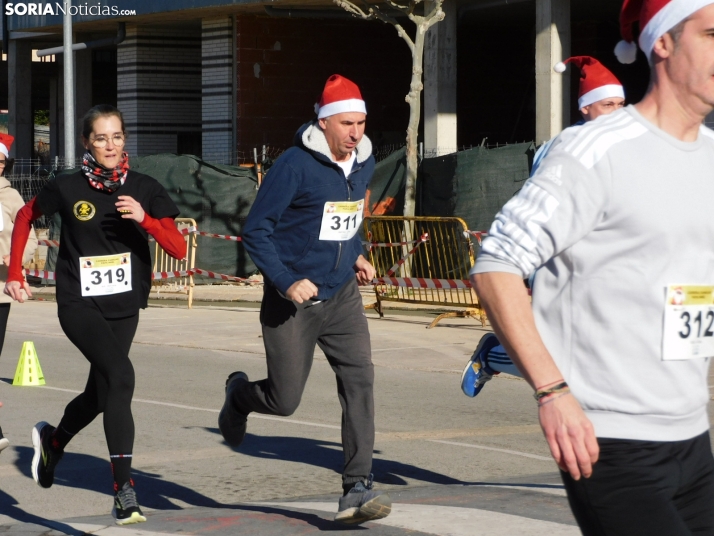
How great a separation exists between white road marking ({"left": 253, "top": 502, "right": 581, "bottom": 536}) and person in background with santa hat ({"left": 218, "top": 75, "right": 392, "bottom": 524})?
1.03ft

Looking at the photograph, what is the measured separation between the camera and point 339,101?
585 cm

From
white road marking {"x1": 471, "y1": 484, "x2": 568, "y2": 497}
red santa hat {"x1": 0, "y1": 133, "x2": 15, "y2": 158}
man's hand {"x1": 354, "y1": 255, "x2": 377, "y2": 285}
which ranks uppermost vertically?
red santa hat {"x1": 0, "y1": 133, "x2": 15, "y2": 158}

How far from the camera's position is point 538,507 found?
5.62 m

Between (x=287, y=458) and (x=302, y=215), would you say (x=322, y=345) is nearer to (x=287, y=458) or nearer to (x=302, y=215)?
(x=302, y=215)

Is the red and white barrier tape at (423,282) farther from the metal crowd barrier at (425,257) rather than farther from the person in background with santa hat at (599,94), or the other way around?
the person in background with santa hat at (599,94)

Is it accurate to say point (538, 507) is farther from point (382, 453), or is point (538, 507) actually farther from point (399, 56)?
point (399, 56)

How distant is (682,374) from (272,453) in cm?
481

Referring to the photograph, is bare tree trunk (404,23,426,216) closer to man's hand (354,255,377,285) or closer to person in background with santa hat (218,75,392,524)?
man's hand (354,255,377,285)

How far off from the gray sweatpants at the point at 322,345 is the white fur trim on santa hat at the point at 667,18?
3086 millimetres

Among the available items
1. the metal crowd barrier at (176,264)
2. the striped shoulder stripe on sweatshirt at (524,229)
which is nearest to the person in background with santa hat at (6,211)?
the striped shoulder stripe on sweatshirt at (524,229)

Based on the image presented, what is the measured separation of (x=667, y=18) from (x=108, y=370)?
11.6ft

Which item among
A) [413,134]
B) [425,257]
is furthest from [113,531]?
[413,134]

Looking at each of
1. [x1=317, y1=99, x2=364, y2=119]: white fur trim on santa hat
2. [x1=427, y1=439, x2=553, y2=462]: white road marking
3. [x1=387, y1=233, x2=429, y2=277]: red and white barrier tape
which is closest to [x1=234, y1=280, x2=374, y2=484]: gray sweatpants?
[x1=317, y1=99, x2=364, y2=119]: white fur trim on santa hat

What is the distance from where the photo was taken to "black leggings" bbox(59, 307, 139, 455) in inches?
219
